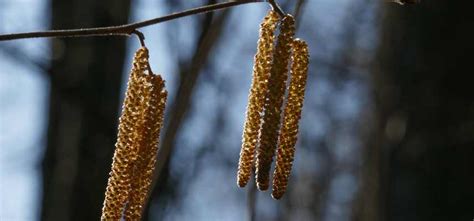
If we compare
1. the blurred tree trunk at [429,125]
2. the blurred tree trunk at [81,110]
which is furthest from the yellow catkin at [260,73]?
the blurred tree trunk at [429,125]

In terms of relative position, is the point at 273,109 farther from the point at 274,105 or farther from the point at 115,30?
the point at 115,30

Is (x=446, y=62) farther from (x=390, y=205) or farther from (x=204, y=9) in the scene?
(x=204, y=9)

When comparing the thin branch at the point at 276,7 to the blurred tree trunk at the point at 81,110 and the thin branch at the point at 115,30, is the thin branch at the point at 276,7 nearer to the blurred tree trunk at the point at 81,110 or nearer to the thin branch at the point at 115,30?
the thin branch at the point at 115,30

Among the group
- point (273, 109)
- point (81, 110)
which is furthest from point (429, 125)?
point (273, 109)

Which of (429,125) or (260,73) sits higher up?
(429,125)

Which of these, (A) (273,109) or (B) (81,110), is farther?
(B) (81,110)

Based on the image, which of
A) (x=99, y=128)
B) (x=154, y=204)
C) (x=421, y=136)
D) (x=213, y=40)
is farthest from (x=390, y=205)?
(x=213, y=40)
